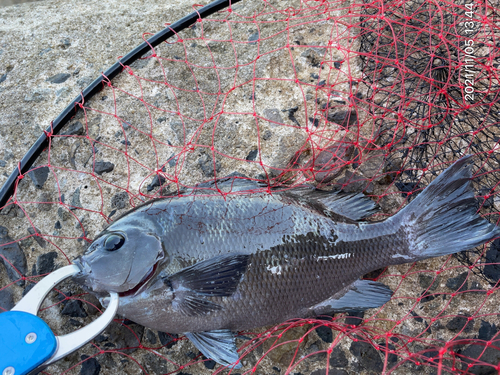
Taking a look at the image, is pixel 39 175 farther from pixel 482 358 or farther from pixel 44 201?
pixel 482 358

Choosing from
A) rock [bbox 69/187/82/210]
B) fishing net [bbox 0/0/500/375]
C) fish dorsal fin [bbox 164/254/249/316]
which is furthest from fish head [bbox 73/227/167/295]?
rock [bbox 69/187/82/210]

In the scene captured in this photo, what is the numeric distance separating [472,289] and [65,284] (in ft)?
8.58

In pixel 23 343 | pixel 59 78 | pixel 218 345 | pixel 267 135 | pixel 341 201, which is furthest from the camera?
pixel 59 78

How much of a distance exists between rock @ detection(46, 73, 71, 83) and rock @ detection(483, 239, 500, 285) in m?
3.21

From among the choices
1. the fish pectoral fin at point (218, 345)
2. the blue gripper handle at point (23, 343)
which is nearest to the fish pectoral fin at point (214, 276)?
the fish pectoral fin at point (218, 345)

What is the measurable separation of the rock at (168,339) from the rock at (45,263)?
84 centimetres

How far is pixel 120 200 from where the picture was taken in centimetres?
237

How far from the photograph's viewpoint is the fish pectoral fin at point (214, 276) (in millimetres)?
1827

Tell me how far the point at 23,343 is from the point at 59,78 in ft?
6.15

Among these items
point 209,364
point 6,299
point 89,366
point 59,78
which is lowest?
point 209,364

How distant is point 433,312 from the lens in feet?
7.38

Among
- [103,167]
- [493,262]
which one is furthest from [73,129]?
[493,262]

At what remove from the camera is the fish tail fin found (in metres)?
2.00

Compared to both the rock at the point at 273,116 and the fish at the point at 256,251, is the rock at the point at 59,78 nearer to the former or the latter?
the fish at the point at 256,251
